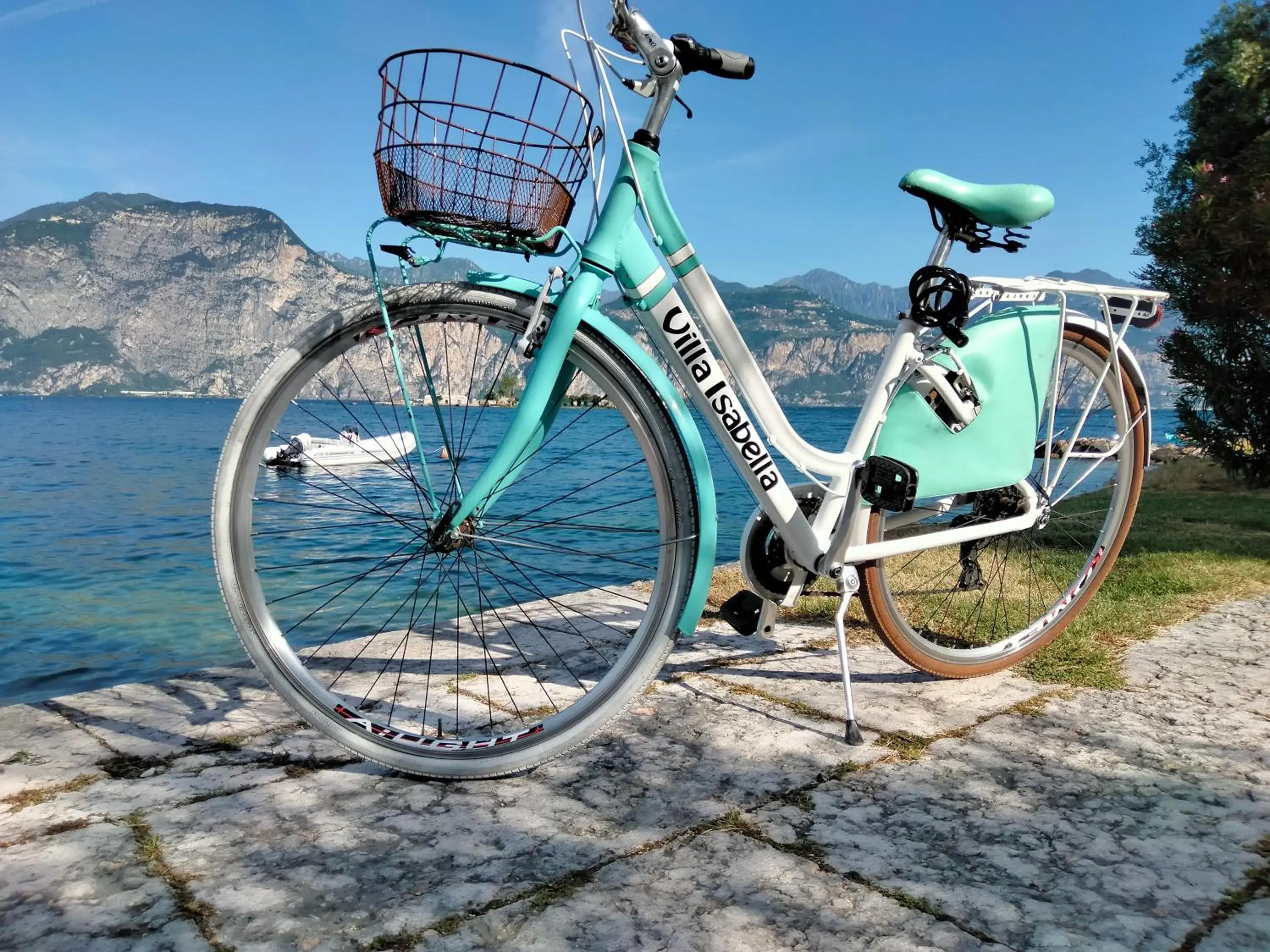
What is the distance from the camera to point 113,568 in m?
14.7

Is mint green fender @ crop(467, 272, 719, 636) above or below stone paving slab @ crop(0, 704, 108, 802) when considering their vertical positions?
above

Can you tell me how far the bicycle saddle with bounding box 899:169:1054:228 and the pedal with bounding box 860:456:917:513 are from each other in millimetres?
792

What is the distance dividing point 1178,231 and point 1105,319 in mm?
7460

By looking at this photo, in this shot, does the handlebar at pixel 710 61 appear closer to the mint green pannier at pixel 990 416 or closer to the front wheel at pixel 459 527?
the front wheel at pixel 459 527

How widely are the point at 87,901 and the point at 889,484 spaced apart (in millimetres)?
2138

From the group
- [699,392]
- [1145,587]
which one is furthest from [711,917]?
[1145,587]

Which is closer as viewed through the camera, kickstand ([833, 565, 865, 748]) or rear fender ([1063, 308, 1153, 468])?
kickstand ([833, 565, 865, 748])

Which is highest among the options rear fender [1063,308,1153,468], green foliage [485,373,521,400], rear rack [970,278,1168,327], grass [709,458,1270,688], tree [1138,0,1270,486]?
tree [1138,0,1270,486]

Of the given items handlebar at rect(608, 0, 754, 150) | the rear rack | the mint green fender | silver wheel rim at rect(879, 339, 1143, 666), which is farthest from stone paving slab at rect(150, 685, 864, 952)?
handlebar at rect(608, 0, 754, 150)

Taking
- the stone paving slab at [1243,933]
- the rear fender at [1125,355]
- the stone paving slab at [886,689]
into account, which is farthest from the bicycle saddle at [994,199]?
the stone paving slab at [1243,933]

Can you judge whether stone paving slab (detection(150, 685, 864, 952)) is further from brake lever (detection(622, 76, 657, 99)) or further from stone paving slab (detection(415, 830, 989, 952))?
brake lever (detection(622, 76, 657, 99))

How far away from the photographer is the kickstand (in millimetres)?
2377

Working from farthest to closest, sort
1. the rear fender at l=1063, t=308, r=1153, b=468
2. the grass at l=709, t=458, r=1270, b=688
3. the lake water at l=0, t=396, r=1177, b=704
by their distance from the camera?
the lake water at l=0, t=396, r=1177, b=704 < the grass at l=709, t=458, r=1270, b=688 < the rear fender at l=1063, t=308, r=1153, b=468

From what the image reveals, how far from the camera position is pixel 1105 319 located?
311cm
